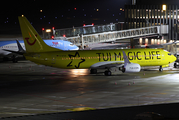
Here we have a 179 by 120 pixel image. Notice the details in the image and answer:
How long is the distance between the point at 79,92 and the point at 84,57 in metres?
14.3

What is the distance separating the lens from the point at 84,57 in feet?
155

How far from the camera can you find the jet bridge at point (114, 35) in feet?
250

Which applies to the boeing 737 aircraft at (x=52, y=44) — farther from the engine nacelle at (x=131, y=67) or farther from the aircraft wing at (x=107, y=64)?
the engine nacelle at (x=131, y=67)

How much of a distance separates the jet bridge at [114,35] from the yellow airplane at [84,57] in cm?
2676

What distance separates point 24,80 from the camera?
1710 inches

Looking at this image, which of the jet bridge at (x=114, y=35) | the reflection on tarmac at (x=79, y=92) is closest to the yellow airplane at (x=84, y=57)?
the reflection on tarmac at (x=79, y=92)

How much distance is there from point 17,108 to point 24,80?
17.9m

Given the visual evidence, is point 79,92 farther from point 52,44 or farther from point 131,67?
point 52,44

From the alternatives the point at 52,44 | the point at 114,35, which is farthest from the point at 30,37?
the point at 114,35

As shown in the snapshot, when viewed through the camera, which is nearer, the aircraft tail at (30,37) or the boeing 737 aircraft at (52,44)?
the aircraft tail at (30,37)

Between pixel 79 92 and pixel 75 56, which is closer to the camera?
pixel 79 92

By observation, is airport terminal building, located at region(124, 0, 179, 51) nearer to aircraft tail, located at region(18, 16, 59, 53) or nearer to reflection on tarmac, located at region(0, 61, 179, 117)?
reflection on tarmac, located at region(0, 61, 179, 117)

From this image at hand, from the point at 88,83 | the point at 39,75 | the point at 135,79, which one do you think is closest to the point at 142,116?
the point at 88,83

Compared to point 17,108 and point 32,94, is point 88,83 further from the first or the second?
point 17,108
